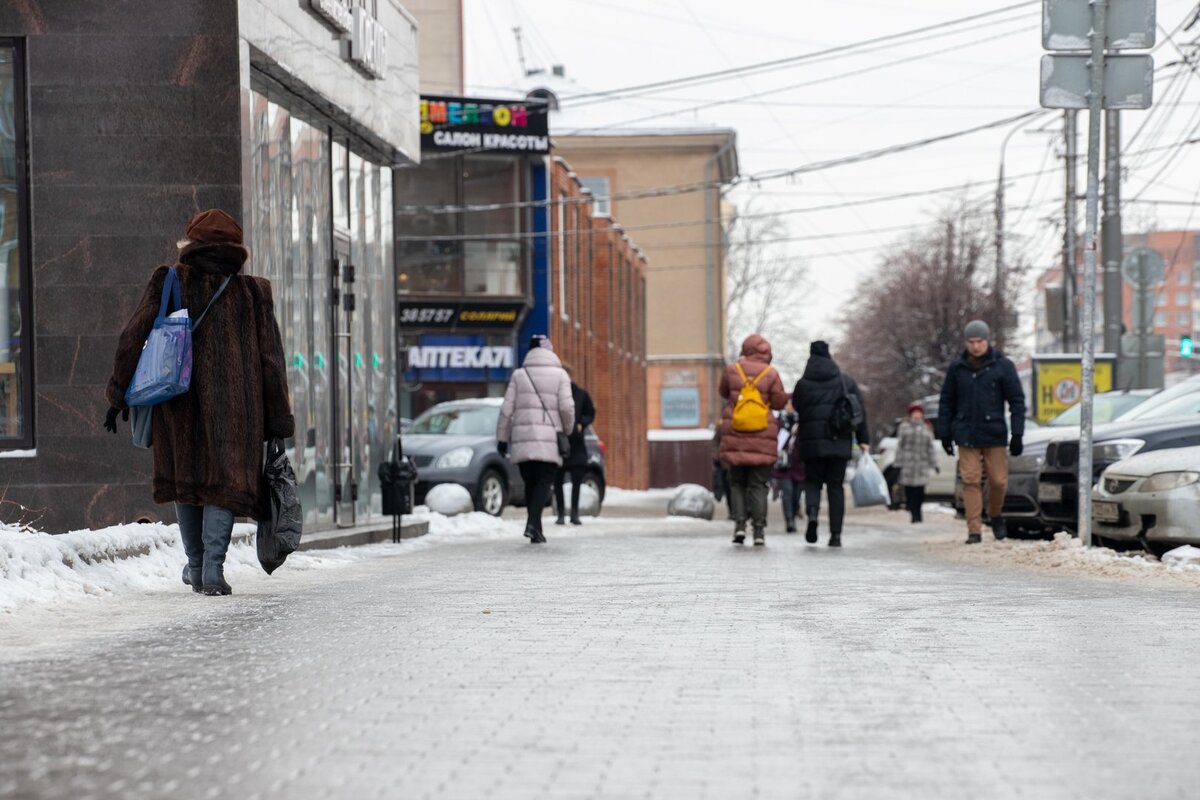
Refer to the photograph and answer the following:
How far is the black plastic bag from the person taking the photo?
936cm

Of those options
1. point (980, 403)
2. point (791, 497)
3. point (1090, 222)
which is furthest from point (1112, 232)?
point (1090, 222)

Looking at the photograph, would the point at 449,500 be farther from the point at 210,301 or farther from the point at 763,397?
the point at 210,301

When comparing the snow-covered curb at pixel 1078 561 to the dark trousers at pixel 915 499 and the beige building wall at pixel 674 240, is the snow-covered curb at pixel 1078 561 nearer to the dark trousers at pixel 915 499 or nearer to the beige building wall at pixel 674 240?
the dark trousers at pixel 915 499

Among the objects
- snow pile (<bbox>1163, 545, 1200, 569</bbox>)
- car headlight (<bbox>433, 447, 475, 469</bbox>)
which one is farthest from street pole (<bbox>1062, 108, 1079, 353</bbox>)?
snow pile (<bbox>1163, 545, 1200, 569</bbox>)

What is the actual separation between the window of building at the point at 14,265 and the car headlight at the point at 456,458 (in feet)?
35.0

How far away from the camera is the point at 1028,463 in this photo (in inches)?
666

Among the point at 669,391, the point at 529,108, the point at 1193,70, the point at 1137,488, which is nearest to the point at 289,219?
the point at 1137,488

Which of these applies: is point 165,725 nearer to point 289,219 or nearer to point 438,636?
point 438,636

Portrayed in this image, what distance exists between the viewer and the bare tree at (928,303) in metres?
67.8

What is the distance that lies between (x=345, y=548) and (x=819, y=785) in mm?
10513

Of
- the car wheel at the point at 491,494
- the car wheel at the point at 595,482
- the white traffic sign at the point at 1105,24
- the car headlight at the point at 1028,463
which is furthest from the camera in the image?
the car wheel at the point at 595,482

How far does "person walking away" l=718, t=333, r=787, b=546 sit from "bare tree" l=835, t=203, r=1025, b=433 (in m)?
46.8

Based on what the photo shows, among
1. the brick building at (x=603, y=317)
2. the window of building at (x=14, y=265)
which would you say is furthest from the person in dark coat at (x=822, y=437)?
the brick building at (x=603, y=317)

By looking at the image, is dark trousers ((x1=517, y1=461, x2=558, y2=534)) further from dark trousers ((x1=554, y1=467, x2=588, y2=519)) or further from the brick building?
the brick building
